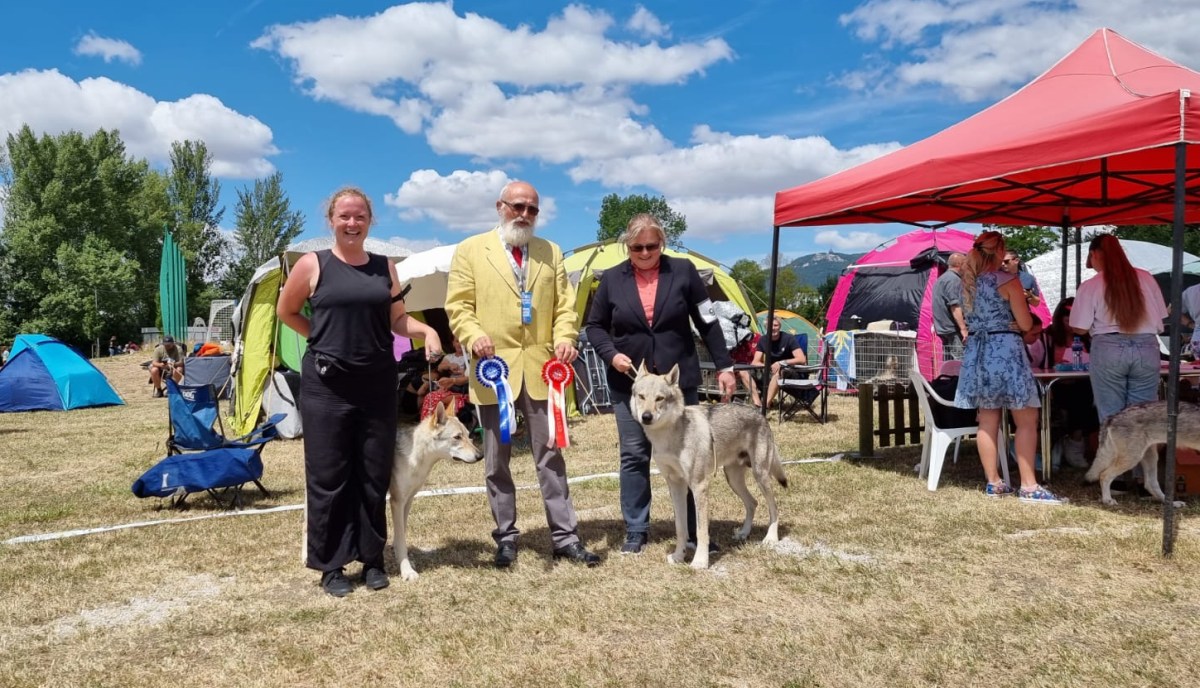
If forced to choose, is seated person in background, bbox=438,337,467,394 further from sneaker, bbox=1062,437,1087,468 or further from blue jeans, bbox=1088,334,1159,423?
blue jeans, bbox=1088,334,1159,423

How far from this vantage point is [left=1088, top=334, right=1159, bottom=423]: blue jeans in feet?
17.8

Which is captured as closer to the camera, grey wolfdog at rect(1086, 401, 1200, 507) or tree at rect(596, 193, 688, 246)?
grey wolfdog at rect(1086, 401, 1200, 507)

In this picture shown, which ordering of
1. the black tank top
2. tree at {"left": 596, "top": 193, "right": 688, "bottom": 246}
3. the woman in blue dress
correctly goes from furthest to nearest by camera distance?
tree at {"left": 596, "top": 193, "right": 688, "bottom": 246}, the woman in blue dress, the black tank top

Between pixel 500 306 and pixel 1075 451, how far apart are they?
17.1 ft

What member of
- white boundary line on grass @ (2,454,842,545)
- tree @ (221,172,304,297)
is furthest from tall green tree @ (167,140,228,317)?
white boundary line on grass @ (2,454,842,545)

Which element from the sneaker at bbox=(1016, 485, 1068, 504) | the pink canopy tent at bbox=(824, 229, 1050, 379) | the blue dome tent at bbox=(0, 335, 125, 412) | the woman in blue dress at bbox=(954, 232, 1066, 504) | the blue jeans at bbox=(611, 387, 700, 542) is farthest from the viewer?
the blue dome tent at bbox=(0, 335, 125, 412)

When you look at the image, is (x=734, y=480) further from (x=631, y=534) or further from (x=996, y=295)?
(x=996, y=295)

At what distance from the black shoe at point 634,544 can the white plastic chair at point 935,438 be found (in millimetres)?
2629

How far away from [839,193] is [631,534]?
3439 mm

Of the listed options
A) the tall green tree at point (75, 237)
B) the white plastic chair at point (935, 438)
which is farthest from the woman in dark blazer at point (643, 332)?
the tall green tree at point (75, 237)

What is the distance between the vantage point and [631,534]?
4543mm

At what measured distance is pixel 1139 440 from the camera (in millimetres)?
5148

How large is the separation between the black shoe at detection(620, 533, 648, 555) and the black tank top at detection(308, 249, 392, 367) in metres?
1.74

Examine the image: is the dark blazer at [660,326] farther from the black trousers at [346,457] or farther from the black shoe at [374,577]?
the black shoe at [374,577]
